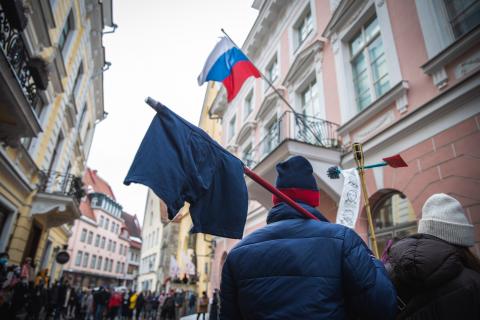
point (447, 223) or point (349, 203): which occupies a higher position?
point (349, 203)

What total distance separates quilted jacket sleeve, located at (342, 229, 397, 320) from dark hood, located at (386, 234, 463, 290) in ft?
1.11

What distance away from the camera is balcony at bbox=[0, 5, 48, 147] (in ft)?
21.3

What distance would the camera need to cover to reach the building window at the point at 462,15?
5.05 m

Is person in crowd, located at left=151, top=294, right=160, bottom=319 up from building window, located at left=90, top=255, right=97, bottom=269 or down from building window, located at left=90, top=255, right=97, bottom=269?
down

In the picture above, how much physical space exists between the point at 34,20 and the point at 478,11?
35.1ft

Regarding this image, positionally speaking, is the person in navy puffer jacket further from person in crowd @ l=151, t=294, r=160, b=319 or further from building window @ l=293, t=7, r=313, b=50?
person in crowd @ l=151, t=294, r=160, b=319

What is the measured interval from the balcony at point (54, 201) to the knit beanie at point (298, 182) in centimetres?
1229

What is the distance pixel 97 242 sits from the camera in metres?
43.0

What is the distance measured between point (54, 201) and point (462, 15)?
528 inches

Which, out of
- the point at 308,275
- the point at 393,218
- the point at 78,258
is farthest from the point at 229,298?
the point at 78,258

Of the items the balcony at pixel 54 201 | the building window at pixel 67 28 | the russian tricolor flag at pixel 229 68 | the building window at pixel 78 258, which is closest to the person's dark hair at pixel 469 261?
the russian tricolor flag at pixel 229 68

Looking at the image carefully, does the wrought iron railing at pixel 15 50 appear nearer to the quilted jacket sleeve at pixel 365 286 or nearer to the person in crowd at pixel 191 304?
the quilted jacket sleeve at pixel 365 286

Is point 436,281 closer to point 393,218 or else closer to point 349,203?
point 349,203

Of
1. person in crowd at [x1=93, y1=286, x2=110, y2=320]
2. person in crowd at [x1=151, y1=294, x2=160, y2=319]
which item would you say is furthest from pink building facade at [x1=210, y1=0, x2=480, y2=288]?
person in crowd at [x1=151, y1=294, x2=160, y2=319]
